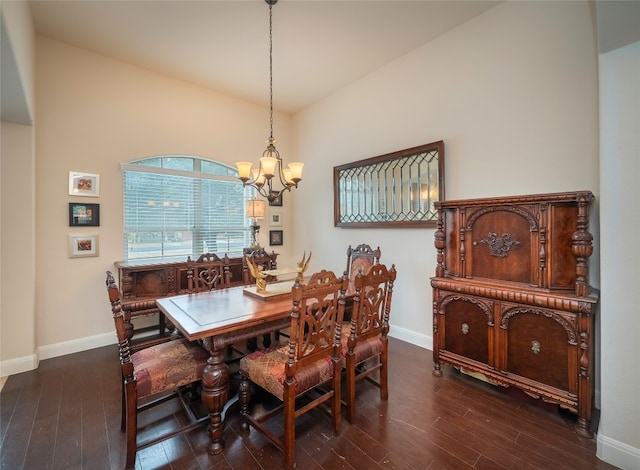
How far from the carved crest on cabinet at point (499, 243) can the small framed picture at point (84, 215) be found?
3999 millimetres

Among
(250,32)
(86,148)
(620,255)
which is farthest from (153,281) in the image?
(620,255)

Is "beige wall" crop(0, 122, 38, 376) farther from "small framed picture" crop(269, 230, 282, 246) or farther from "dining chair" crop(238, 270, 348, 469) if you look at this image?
"small framed picture" crop(269, 230, 282, 246)

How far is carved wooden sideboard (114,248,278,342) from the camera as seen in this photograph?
303 centimetres

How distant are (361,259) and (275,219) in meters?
2.10

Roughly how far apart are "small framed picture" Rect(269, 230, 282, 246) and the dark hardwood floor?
2.76 meters

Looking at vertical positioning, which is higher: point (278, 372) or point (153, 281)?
point (153, 281)

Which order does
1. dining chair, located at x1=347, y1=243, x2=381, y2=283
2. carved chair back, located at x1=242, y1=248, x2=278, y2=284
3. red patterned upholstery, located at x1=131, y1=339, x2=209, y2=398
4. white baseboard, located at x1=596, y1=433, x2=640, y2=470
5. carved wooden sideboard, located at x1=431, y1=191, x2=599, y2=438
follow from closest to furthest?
white baseboard, located at x1=596, y1=433, x2=640, y2=470, red patterned upholstery, located at x1=131, y1=339, x2=209, y2=398, carved wooden sideboard, located at x1=431, y1=191, x2=599, y2=438, dining chair, located at x1=347, y1=243, x2=381, y2=283, carved chair back, located at x1=242, y1=248, x2=278, y2=284

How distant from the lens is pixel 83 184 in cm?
317

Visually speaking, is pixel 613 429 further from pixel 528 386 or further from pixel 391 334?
pixel 391 334

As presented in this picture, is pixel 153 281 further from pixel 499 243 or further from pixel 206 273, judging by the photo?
pixel 499 243

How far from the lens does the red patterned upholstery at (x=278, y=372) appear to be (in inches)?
65.9

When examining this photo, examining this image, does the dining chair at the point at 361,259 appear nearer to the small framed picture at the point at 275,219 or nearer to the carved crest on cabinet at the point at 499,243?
the carved crest on cabinet at the point at 499,243

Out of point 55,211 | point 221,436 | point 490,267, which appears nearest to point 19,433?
point 221,436

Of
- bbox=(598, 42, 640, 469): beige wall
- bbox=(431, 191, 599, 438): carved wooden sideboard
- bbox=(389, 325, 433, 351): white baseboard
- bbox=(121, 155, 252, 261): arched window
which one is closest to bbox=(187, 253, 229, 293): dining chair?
bbox=(121, 155, 252, 261): arched window
